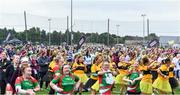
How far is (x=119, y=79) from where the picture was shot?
61.0 feet

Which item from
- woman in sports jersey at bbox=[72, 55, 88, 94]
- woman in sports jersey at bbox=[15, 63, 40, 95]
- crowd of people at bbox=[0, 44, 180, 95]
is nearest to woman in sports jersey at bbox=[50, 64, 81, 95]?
crowd of people at bbox=[0, 44, 180, 95]

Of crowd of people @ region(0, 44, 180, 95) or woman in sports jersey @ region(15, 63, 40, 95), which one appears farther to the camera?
crowd of people @ region(0, 44, 180, 95)

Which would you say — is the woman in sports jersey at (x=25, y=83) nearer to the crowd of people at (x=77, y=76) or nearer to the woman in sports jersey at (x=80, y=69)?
the crowd of people at (x=77, y=76)

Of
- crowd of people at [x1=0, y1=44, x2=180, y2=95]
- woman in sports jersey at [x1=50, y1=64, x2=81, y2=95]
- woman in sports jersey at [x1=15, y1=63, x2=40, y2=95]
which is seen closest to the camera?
woman in sports jersey at [x1=15, y1=63, x2=40, y2=95]

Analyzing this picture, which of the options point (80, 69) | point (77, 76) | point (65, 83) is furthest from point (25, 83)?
point (80, 69)

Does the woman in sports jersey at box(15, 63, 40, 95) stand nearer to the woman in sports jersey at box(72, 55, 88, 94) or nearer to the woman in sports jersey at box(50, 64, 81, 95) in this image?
the woman in sports jersey at box(50, 64, 81, 95)

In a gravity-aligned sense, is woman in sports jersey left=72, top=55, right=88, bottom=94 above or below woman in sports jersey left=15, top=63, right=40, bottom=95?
below

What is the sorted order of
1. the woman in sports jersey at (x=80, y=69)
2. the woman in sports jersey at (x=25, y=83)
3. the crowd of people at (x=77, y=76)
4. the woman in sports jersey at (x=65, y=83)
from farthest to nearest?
1. the woman in sports jersey at (x=80, y=69)
2. the woman in sports jersey at (x=65, y=83)
3. the crowd of people at (x=77, y=76)
4. the woman in sports jersey at (x=25, y=83)

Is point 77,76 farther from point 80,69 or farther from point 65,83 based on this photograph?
point 80,69

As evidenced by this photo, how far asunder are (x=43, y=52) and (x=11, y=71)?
797 cm

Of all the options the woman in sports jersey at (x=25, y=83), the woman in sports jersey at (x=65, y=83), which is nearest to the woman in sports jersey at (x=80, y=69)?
the woman in sports jersey at (x=65, y=83)

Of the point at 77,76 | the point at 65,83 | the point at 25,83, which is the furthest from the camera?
the point at 77,76

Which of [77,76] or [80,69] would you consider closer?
[77,76]

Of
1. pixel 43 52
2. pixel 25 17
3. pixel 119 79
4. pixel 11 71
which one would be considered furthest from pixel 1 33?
pixel 11 71
